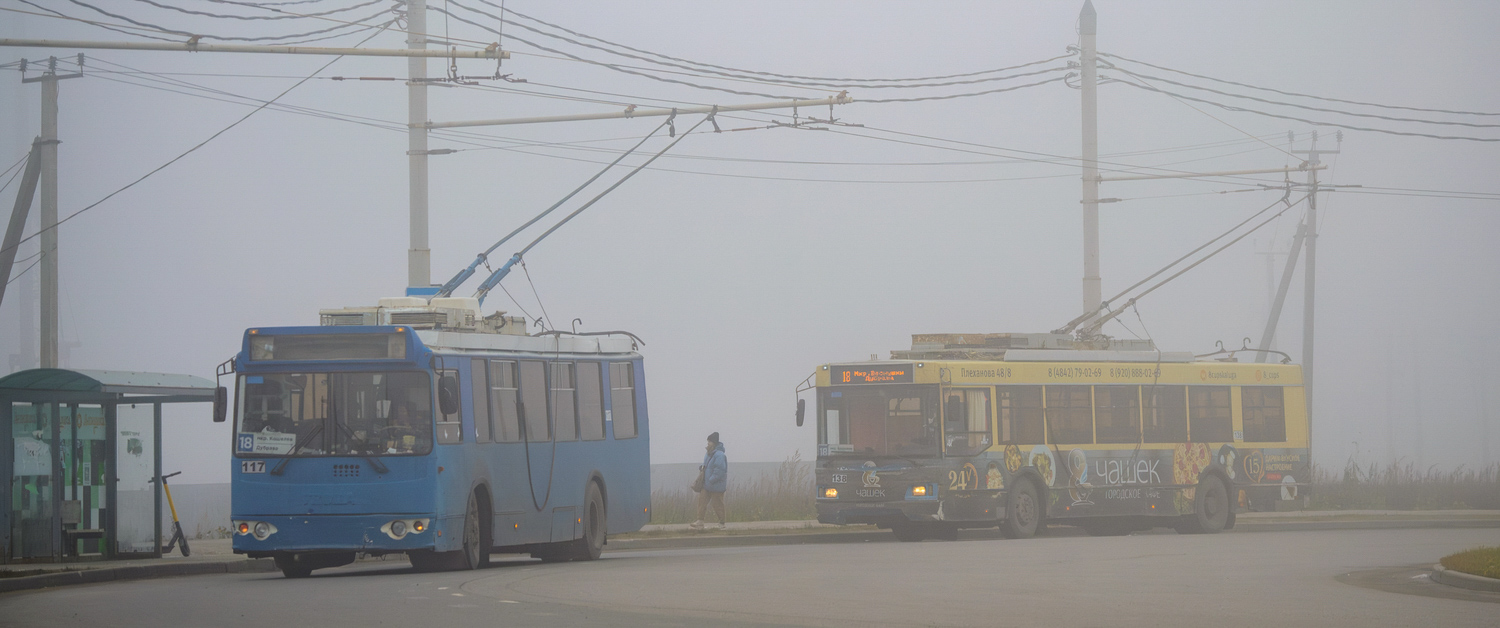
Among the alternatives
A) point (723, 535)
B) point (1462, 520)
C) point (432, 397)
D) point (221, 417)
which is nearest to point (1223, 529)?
point (1462, 520)

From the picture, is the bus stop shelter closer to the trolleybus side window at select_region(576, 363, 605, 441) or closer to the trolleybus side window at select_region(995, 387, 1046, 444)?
the trolleybus side window at select_region(576, 363, 605, 441)

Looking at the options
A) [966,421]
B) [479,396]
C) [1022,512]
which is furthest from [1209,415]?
[479,396]

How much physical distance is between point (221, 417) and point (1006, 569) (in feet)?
26.5

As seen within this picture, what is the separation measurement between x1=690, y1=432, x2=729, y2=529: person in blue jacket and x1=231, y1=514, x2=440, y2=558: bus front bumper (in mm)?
9774

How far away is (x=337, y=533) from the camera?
16391 mm

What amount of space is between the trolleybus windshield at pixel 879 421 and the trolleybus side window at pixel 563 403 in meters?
5.82

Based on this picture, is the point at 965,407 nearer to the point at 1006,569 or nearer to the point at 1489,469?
the point at 1006,569

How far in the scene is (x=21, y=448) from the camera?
1867 cm

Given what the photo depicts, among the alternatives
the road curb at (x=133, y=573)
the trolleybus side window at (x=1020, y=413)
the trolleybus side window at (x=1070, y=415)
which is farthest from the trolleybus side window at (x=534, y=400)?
the trolleybus side window at (x=1070, y=415)

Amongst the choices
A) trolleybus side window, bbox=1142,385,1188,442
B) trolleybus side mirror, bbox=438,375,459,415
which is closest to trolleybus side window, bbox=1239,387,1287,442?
trolleybus side window, bbox=1142,385,1188,442

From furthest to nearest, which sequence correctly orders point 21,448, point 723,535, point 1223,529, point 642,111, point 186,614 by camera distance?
1. point 1223,529
2. point 723,535
3. point 642,111
4. point 21,448
5. point 186,614

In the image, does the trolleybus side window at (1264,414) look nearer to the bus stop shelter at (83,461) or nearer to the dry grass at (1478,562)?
the dry grass at (1478,562)

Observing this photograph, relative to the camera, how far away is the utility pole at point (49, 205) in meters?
26.1

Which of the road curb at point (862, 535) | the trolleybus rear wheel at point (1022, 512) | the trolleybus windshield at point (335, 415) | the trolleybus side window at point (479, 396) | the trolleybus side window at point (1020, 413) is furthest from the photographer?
the trolleybus side window at point (1020, 413)
